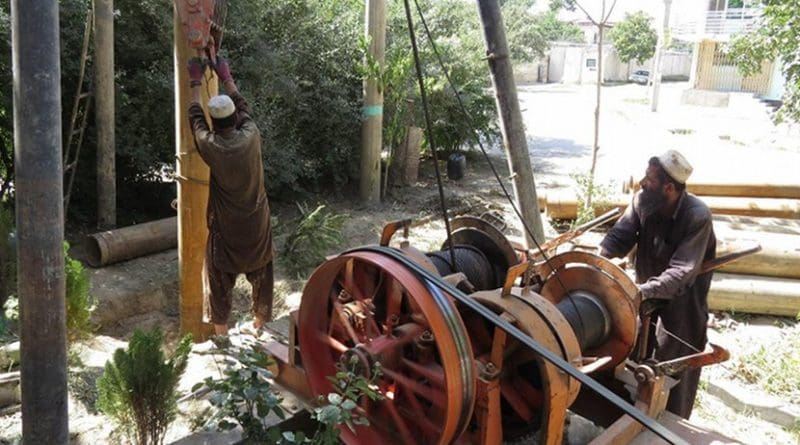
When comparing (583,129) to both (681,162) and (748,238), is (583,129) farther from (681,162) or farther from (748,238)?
(681,162)

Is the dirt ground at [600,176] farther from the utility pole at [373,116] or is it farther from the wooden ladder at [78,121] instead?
the wooden ladder at [78,121]

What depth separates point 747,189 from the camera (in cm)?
984

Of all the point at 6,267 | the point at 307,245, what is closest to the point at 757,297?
the point at 307,245

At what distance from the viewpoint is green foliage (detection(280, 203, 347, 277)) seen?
27.0ft

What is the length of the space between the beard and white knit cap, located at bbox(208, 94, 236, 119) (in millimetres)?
2707

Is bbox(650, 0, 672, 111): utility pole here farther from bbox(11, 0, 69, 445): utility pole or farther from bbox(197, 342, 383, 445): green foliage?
bbox(11, 0, 69, 445): utility pole

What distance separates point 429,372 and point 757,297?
5.23 m

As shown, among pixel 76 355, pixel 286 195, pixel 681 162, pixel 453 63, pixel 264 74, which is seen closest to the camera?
pixel 681 162

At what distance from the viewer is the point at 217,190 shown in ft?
16.2

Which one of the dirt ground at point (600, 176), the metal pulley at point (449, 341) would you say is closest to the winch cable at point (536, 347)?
the metal pulley at point (449, 341)

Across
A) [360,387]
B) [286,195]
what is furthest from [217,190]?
[286,195]

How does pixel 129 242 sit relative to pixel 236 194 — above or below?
below

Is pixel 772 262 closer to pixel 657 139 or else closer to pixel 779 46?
pixel 779 46

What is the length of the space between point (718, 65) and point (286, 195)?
27875 mm
